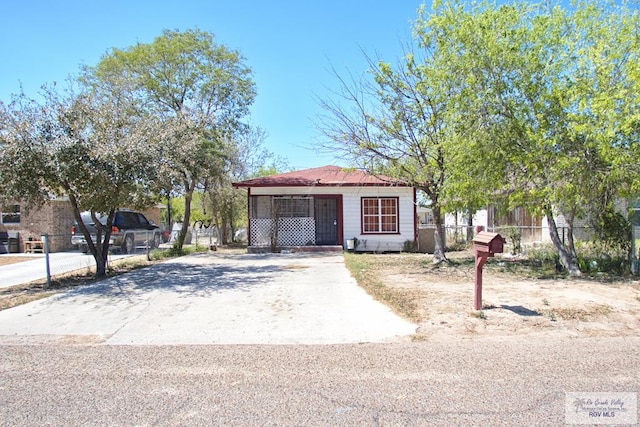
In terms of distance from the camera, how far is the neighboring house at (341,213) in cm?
1886

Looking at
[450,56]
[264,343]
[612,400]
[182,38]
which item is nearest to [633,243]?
[450,56]

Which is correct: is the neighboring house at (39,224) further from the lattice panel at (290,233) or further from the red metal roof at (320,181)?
the red metal roof at (320,181)

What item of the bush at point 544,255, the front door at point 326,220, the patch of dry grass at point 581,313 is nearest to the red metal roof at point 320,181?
the front door at point 326,220

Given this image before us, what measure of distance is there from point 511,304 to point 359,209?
12.2 m

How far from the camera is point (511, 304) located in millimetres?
7414

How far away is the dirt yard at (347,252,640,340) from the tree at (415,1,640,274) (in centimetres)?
187

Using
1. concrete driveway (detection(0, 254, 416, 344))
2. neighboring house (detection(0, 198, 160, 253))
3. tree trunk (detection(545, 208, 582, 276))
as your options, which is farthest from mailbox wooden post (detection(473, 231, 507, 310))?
neighboring house (detection(0, 198, 160, 253))

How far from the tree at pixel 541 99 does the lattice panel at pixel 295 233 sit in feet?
29.5

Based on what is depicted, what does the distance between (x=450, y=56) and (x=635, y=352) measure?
743 cm

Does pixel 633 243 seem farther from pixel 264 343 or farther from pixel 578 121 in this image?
pixel 264 343

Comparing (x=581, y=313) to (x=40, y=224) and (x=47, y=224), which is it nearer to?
(x=47, y=224)

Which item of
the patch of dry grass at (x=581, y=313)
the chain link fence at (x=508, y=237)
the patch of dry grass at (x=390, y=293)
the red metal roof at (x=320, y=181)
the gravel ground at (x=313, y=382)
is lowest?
the gravel ground at (x=313, y=382)

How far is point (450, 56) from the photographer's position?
34.1 feet

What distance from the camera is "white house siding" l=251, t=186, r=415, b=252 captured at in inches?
758
